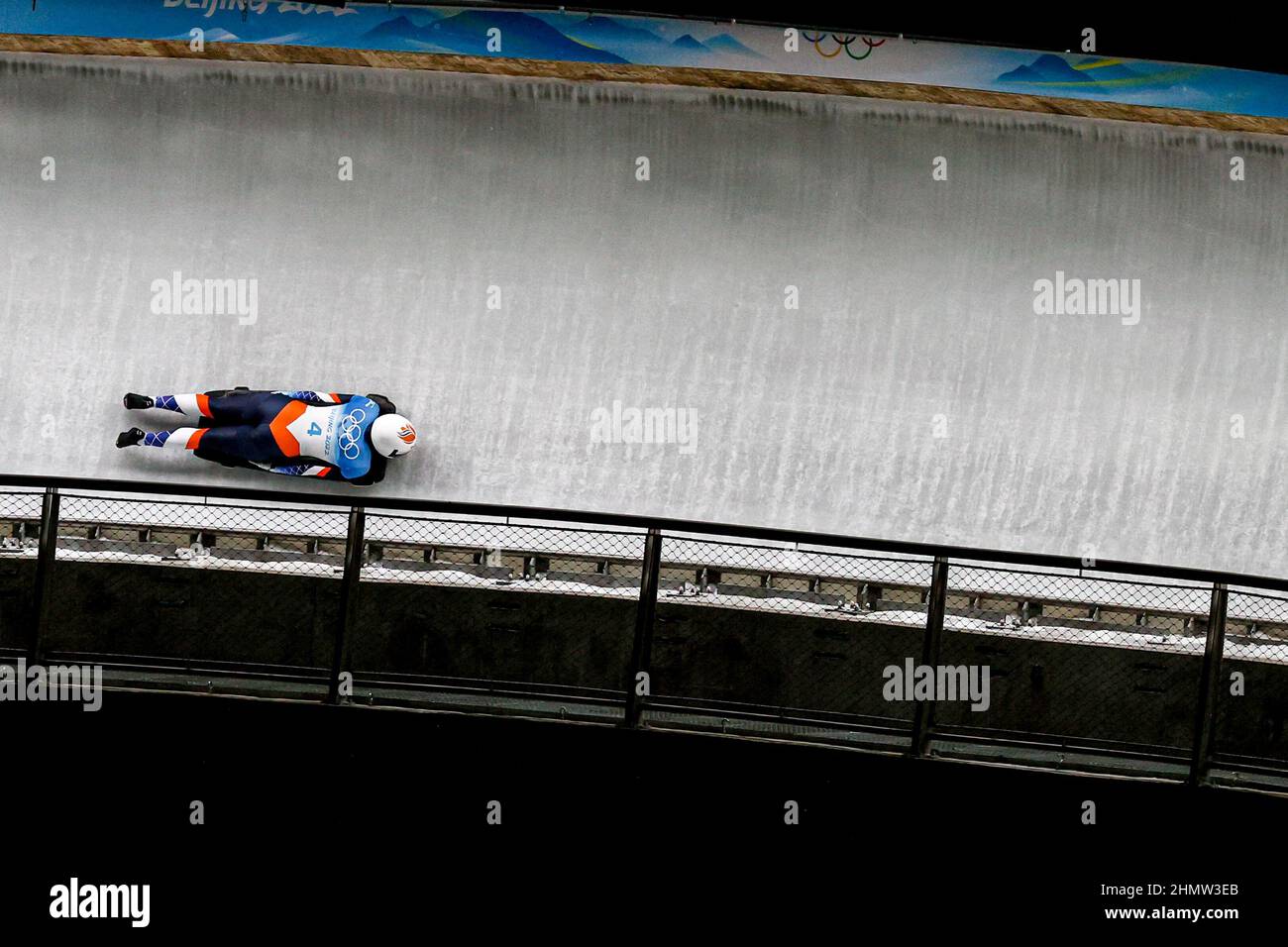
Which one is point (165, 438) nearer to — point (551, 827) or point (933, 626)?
point (551, 827)

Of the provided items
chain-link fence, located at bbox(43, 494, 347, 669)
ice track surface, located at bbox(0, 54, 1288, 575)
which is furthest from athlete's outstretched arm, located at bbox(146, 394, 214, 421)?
chain-link fence, located at bbox(43, 494, 347, 669)

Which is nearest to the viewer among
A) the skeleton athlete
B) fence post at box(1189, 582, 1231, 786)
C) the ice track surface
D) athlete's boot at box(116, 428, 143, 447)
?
fence post at box(1189, 582, 1231, 786)

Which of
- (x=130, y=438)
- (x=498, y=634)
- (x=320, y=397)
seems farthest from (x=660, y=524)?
(x=130, y=438)

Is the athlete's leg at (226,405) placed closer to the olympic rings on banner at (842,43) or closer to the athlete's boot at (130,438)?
the athlete's boot at (130,438)

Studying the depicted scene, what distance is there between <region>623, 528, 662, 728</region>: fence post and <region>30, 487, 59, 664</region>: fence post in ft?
9.47

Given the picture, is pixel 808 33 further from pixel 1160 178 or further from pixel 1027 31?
pixel 1160 178

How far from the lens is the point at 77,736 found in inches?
249

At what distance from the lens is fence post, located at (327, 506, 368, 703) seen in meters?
6.41

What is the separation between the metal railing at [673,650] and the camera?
21.1 feet

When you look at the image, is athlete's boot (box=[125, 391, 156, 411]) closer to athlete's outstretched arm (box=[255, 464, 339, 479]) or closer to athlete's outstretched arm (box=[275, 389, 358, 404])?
athlete's outstretched arm (box=[255, 464, 339, 479])

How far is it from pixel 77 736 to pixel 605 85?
528cm

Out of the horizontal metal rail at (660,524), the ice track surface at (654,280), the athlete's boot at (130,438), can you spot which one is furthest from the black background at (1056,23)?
the horizontal metal rail at (660,524)
